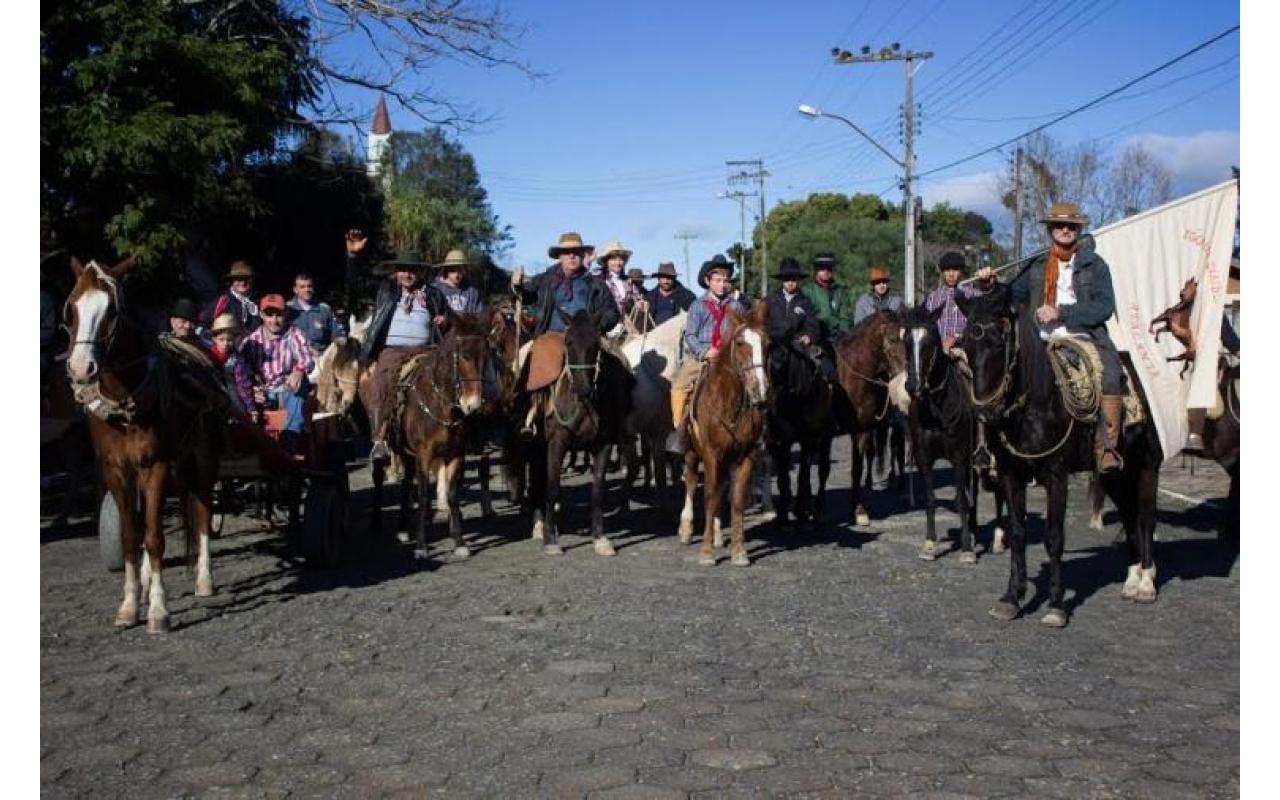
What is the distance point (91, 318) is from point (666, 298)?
9.35m

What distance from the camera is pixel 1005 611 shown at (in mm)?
8586

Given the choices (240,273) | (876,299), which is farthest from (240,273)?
(876,299)

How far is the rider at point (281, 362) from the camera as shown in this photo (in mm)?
10641

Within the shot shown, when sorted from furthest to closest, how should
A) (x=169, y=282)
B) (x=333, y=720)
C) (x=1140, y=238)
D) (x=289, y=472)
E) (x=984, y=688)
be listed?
(x=169, y=282) → (x=289, y=472) → (x=1140, y=238) → (x=984, y=688) → (x=333, y=720)

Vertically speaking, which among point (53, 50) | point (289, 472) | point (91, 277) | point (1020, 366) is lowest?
point (289, 472)

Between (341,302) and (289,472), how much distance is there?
778 inches

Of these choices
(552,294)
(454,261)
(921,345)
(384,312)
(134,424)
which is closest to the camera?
(134,424)

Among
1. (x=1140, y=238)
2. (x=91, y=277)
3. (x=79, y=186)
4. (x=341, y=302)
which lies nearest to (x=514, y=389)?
(x=91, y=277)

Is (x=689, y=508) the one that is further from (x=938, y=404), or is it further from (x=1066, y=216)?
(x=1066, y=216)

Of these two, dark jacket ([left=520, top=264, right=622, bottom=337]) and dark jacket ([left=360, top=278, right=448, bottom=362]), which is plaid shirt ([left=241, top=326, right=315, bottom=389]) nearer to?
dark jacket ([left=360, top=278, right=448, bottom=362])

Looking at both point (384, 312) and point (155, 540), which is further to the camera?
point (384, 312)

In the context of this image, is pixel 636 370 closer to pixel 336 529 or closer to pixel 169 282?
pixel 336 529

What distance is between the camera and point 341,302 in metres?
29.4

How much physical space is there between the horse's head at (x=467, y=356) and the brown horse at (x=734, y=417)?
208cm
